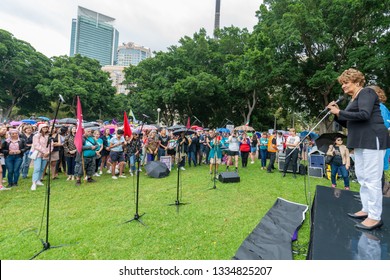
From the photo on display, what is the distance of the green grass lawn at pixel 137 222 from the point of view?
3254 millimetres

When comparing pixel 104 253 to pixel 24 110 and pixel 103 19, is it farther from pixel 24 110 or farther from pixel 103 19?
pixel 103 19

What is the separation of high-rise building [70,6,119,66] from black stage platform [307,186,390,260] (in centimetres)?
14052

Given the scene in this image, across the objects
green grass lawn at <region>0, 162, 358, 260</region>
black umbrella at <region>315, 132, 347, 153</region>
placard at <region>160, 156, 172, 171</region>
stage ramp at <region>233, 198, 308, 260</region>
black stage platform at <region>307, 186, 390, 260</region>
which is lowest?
green grass lawn at <region>0, 162, 358, 260</region>

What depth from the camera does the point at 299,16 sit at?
14812mm

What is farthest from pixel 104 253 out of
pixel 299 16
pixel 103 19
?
pixel 103 19

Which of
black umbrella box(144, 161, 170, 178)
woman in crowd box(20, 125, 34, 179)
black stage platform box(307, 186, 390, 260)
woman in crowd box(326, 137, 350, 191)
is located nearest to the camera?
black stage platform box(307, 186, 390, 260)

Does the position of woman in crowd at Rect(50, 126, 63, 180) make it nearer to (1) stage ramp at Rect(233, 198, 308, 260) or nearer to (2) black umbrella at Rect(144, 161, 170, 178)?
(2) black umbrella at Rect(144, 161, 170, 178)

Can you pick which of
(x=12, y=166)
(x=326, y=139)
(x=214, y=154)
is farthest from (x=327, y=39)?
(x=12, y=166)

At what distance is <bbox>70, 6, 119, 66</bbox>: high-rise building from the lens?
12162 cm

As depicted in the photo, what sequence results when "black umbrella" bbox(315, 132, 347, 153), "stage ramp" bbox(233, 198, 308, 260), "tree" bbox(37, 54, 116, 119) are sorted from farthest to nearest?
"tree" bbox(37, 54, 116, 119), "black umbrella" bbox(315, 132, 347, 153), "stage ramp" bbox(233, 198, 308, 260)

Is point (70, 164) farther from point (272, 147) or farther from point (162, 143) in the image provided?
point (272, 147)

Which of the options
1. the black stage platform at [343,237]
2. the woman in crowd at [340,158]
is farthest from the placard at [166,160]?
the black stage platform at [343,237]

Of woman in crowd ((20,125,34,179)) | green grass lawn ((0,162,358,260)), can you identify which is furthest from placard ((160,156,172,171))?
woman in crowd ((20,125,34,179))

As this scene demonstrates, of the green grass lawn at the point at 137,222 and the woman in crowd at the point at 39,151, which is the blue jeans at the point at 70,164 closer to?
the green grass lawn at the point at 137,222
